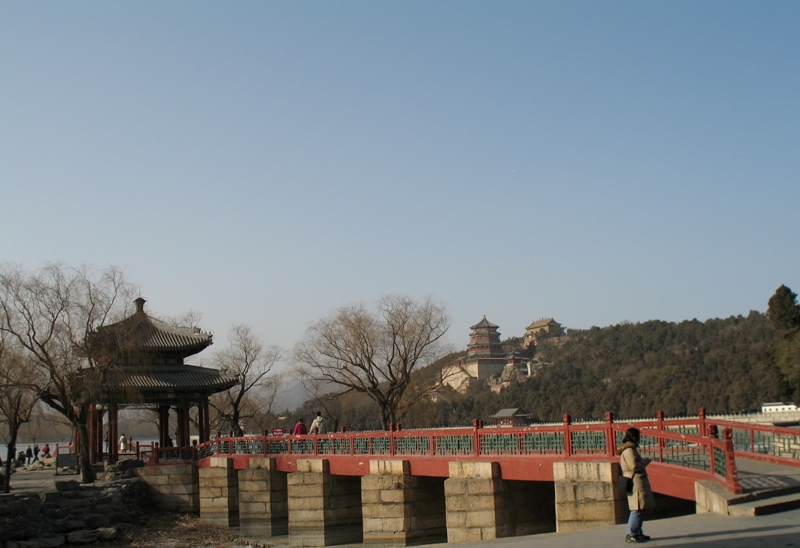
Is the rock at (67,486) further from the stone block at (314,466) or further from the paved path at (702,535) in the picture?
the paved path at (702,535)

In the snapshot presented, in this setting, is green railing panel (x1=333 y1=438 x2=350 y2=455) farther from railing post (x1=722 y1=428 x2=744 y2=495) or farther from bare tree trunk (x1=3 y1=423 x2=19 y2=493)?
railing post (x1=722 y1=428 x2=744 y2=495)

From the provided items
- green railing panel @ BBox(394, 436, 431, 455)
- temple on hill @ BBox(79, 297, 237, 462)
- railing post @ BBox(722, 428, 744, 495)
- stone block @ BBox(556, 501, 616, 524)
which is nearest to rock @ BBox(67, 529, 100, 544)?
temple on hill @ BBox(79, 297, 237, 462)

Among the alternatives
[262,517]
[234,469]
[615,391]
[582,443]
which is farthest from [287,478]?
[615,391]

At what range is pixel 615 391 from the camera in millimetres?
86688

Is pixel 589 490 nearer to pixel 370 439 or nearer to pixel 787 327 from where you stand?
pixel 370 439

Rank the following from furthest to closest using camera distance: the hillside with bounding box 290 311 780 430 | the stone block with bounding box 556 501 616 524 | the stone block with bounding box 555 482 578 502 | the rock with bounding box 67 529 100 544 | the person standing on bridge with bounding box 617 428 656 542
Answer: the hillside with bounding box 290 311 780 430, the rock with bounding box 67 529 100 544, the stone block with bounding box 555 482 578 502, the stone block with bounding box 556 501 616 524, the person standing on bridge with bounding box 617 428 656 542

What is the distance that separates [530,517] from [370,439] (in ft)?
17.8

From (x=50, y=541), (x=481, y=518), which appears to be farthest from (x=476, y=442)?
(x=50, y=541)

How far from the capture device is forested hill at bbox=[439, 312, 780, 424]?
2819 inches

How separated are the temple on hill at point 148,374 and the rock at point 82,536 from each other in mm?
6606

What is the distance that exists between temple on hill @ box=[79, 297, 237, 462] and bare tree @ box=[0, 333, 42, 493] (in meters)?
2.00

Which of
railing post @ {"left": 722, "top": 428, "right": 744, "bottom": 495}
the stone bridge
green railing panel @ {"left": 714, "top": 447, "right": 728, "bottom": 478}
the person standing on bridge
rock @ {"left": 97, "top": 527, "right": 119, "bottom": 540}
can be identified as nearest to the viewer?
the person standing on bridge

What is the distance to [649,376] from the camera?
291 feet

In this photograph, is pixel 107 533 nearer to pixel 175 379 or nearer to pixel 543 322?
pixel 175 379
